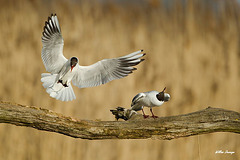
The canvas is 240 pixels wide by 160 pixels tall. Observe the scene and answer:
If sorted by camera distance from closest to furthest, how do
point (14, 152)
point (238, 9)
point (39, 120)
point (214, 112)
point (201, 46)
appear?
point (39, 120) → point (214, 112) → point (14, 152) → point (201, 46) → point (238, 9)

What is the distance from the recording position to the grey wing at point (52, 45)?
5.86 ft

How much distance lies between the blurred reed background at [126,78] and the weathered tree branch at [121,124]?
0.79m

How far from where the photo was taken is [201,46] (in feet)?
8.98

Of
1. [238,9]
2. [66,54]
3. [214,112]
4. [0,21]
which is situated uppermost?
→ [238,9]

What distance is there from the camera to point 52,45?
6.01 ft

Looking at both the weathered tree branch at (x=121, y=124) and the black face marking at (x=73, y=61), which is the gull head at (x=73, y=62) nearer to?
the black face marking at (x=73, y=61)

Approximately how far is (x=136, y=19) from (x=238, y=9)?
92 centimetres

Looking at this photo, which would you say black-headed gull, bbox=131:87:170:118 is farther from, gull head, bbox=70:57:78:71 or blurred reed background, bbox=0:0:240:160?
blurred reed background, bbox=0:0:240:160

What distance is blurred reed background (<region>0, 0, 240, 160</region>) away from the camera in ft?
7.91

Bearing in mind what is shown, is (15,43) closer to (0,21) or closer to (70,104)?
(0,21)

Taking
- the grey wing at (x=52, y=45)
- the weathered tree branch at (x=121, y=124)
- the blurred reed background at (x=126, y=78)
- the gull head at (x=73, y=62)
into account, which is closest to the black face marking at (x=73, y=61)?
the gull head at (x=73, y=62)

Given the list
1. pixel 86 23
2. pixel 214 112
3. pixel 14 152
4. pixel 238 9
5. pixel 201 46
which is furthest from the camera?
pixel 238 9

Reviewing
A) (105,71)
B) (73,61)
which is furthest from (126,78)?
(73,61)

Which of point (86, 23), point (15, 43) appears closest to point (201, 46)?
point (86, 23)
